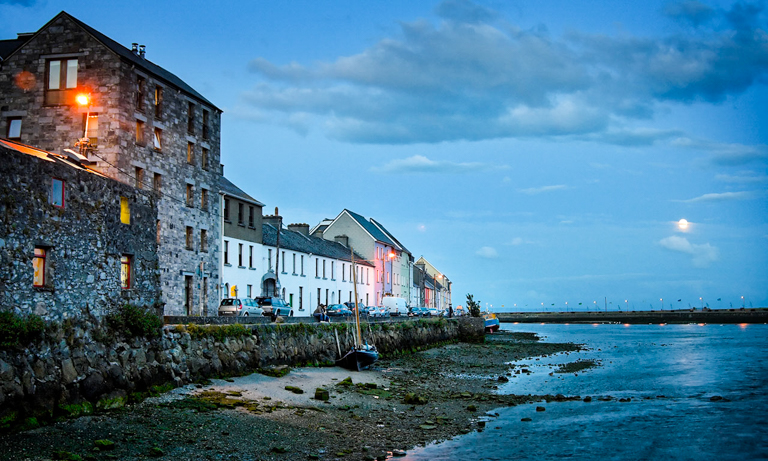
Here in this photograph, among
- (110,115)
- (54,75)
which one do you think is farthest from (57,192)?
(54,75)

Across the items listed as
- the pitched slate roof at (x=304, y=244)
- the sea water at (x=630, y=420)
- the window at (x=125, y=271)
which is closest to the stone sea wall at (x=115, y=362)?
the window at (x=125, y=271)

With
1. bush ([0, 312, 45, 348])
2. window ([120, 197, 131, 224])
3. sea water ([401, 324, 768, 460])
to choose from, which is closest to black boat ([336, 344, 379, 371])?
sea water ([401, 324, 768, 460])

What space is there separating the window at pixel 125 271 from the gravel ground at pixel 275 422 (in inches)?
140

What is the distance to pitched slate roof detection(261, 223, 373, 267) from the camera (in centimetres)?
6171

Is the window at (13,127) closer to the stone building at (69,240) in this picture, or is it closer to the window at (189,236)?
the window at (189,236)

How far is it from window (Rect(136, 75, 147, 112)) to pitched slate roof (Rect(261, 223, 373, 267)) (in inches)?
755

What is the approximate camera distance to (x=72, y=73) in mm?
40469

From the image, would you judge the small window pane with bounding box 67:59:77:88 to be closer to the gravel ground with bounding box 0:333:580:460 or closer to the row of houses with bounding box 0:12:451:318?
the row of houses with bounding box 0:12:451:318

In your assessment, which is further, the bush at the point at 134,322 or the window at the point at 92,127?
the window at the point at 92,127

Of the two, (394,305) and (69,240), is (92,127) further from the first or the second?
(394,305)

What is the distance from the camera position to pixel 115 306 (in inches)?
807

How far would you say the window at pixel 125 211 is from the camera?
843 inches

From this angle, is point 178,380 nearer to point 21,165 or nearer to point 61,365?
point 61,365

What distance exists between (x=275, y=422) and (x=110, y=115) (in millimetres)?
25728
